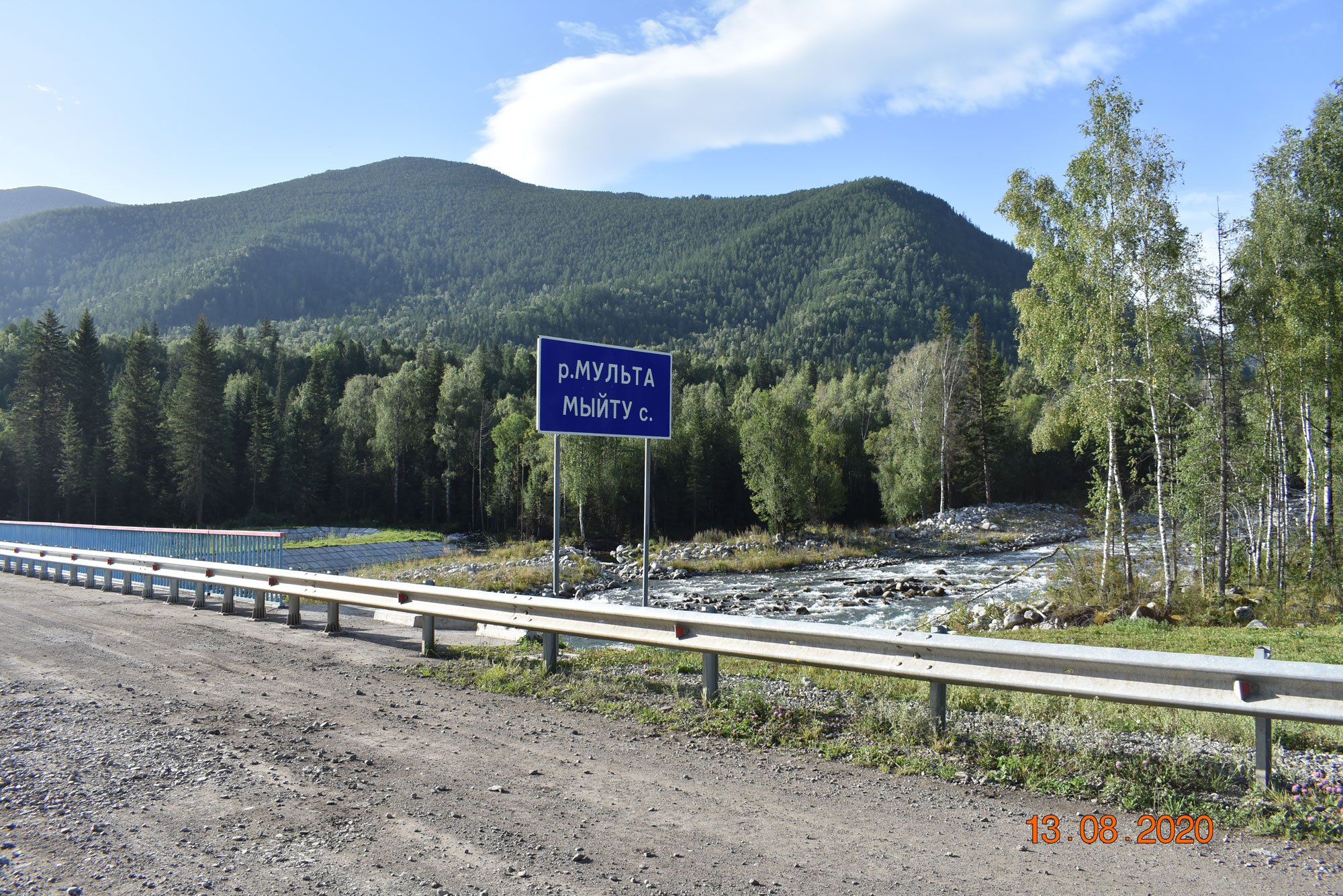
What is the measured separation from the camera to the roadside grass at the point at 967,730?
471cm

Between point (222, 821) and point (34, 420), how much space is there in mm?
74514

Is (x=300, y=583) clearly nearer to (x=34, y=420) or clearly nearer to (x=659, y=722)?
(x=659, y=722)

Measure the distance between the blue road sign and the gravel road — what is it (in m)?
3.43

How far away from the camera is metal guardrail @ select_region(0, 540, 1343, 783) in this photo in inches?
184

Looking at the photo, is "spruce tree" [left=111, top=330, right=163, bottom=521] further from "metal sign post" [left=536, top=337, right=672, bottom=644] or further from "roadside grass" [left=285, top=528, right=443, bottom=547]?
"metal sign post" [left=536, top=337, right=672, bottom=644]

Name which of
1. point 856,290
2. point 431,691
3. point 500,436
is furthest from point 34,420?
point 856,290

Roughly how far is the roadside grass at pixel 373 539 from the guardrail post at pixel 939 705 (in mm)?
40828

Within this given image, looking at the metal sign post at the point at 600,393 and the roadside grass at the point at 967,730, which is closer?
the roadside grass at the point at 967,730

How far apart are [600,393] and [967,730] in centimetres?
568

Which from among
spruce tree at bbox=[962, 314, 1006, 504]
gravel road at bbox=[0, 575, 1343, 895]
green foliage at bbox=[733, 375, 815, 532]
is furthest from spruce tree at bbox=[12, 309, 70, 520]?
spruce tree at bbox=[962, 314, 1006, 504]

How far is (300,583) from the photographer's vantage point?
11.7m

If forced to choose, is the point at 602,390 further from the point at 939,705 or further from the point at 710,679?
the point at 939,705

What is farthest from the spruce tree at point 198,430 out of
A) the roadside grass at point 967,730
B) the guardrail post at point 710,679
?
the guardrail post at point 710,679

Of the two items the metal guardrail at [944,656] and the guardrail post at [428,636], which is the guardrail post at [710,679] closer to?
the metal guardrail at [944,656]
